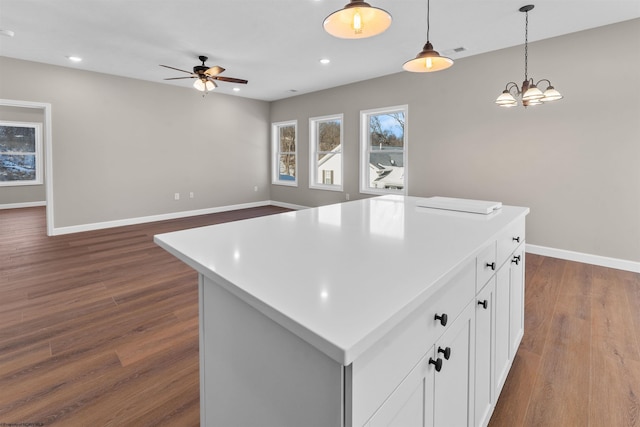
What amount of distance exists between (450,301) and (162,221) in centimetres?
628

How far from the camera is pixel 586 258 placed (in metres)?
3.82

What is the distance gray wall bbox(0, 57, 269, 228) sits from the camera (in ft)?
16.5

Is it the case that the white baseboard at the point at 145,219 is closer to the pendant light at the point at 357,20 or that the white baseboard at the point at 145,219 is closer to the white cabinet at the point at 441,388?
the pendant light at the point at 357,20

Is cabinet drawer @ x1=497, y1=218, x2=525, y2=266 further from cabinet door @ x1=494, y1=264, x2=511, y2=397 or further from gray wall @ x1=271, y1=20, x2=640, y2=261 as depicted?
gray wall @ x1=271, y1=20, x2=640, y2=261

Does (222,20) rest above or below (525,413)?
above

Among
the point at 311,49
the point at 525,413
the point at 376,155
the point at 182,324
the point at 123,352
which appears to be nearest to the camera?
the point at 525,413

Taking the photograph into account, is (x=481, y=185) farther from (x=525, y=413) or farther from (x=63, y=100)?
(x=63, y=100)

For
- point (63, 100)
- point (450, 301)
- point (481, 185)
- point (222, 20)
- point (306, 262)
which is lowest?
point (450, 301)

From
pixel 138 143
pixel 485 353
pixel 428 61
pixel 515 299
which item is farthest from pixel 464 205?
pixel 138 143

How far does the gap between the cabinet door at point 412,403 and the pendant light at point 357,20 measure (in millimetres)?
1530

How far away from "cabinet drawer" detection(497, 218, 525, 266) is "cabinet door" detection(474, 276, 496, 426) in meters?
0.17

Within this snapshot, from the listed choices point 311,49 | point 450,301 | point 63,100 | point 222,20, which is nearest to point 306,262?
point 450,301

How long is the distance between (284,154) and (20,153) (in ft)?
22.0

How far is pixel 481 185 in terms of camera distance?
4.56 m
